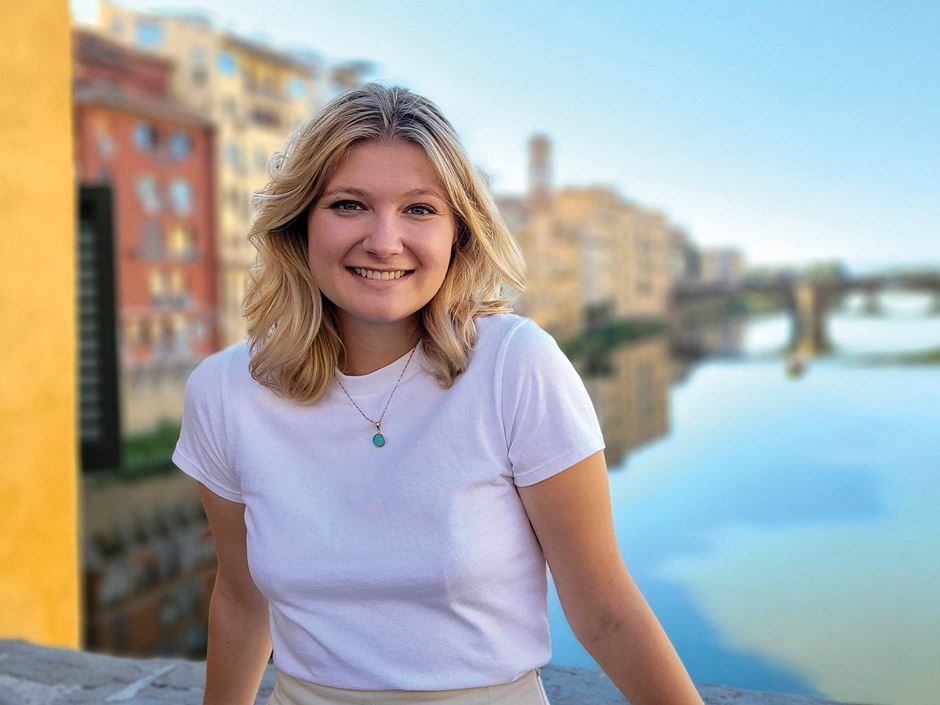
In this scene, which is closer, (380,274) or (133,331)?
(380,274)

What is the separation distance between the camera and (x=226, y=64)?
22.1 m

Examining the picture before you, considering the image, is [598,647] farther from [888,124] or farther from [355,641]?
[888,124]

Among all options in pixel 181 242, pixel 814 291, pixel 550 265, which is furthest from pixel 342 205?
pixel 550 265

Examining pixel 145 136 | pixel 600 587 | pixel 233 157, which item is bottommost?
pixel 600 587

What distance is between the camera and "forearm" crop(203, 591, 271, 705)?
94 centimetres

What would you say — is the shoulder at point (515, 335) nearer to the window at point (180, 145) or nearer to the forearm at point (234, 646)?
the forearm at point (234, 646)

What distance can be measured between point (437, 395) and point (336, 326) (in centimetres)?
15

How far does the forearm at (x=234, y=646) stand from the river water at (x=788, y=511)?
7434 mm

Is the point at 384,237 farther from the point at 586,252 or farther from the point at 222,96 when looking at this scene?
the point at 586,252

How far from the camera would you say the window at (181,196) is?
66.6 ft

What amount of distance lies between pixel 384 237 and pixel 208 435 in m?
0.23

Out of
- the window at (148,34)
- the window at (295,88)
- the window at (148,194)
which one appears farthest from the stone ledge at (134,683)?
the window at (295,88)

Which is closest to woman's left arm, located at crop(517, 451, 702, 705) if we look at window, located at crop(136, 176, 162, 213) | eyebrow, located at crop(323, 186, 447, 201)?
eyebrow, located at crop(323, 186, 447, 201)

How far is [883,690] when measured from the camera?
12.1 meters
